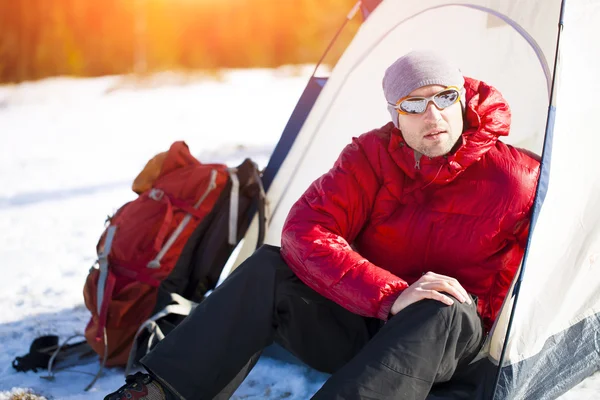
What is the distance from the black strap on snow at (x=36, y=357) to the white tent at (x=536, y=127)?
1049mm

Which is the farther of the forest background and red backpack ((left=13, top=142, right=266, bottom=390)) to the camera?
the forest background

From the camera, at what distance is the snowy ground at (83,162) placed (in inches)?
103

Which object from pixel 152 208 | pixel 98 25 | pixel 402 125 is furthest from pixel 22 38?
pixel 402 125

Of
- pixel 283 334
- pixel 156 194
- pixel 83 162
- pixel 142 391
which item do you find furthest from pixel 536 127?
pixel 83 162

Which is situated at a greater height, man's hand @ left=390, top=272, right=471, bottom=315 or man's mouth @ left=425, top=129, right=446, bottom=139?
man's mouth @ left=425, top=129, right=446, bottom=139

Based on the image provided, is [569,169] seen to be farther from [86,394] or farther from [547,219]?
[86,394]

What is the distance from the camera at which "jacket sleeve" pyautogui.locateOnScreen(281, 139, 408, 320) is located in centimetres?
184

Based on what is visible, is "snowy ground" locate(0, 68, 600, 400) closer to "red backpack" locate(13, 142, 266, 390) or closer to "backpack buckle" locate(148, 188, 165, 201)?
"red backpack" locate(13, 142, 266, 390)

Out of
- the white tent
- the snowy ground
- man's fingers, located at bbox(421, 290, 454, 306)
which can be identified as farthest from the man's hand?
the snowy ground

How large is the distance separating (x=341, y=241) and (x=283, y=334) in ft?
1.06

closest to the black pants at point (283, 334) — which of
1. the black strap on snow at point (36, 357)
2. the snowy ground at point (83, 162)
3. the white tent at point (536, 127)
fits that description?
the white tent at point (536, 127)

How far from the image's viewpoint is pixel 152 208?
282 centimetres

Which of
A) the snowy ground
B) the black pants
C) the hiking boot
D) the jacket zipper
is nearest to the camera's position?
the black pants

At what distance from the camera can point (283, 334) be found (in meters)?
2.04
